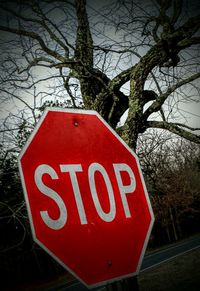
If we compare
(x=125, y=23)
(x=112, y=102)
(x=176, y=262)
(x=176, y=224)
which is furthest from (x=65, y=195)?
(x=176, y=224)

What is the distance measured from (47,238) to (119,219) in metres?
0.42

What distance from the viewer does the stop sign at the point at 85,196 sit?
1.38m

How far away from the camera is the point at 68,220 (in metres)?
1.43

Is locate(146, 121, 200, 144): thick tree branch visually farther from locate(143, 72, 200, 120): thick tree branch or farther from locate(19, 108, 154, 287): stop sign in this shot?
locate(19, 108, 154, 287): stop sign

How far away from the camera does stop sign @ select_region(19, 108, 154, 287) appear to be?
138 centimetres

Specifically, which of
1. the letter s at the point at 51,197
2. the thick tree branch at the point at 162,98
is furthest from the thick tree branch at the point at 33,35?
the letter s at the point at 51,197

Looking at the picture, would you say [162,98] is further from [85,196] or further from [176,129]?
[85,196]

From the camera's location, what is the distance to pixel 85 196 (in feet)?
5.00

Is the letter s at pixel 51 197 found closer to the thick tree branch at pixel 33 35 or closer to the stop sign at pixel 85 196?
the stop sign at pixel 85 196

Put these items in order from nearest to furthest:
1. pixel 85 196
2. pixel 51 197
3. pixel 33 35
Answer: pixel 51 197
pixel 85 196
pixel 33 35

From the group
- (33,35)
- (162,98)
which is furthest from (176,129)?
(33,35)

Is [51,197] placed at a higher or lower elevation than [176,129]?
lower

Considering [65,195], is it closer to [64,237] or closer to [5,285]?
[64,237]

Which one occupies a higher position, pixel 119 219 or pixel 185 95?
pixel 185 95
